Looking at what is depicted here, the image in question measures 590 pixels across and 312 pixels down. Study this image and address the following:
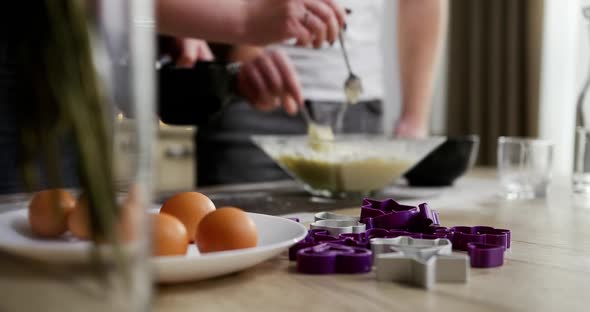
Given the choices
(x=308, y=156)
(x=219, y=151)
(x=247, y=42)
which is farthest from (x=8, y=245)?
(x=219, y=151)

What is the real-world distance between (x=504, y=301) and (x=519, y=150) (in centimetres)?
88

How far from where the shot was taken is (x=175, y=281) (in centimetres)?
50

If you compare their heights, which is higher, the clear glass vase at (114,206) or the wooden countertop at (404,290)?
the clear glass vase at (114,206)

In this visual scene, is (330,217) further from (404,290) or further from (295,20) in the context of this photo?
(295,20)

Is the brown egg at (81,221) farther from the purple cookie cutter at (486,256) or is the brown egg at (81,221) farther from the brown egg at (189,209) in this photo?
the purple cookie cutter at (486,256)

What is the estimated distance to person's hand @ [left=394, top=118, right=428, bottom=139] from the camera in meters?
1.80

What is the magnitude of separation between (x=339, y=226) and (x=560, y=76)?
3195 millimetres

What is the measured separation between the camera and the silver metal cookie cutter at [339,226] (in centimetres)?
69

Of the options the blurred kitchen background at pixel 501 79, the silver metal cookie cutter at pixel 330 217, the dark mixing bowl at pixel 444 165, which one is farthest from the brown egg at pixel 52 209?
the blurred kitchen background at pixel 501 79

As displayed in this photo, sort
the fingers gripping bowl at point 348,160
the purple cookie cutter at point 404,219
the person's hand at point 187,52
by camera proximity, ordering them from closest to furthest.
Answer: the purple cookie cutter at point 404,219 < the fingers gripping bowl at point 348,160 < the person's hand at point 187,52

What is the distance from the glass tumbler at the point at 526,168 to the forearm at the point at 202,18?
25.1 inches

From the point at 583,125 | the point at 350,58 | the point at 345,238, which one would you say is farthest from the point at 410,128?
the point at 345,238

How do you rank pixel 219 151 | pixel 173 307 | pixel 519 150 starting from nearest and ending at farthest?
pixel 173 307, pixel 519 150, pixel 219 151

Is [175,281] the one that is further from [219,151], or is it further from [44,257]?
[219,151]
